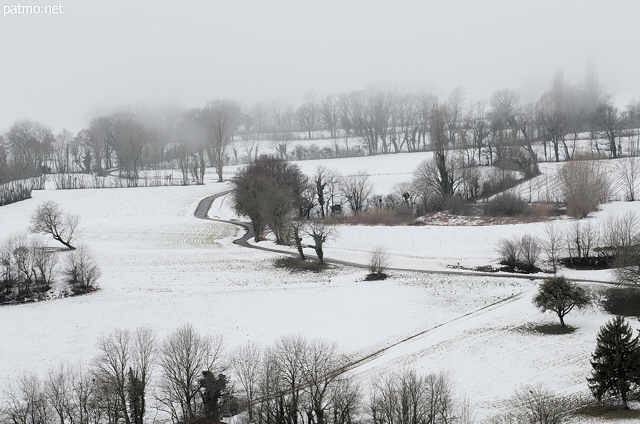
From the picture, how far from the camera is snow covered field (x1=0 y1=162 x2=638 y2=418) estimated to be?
2767cm

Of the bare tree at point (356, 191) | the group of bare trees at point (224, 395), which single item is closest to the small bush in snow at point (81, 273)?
the group of bare trees at point (224, 395)

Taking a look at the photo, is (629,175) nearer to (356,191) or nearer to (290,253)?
(356,191)

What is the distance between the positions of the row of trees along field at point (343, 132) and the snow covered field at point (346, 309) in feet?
110

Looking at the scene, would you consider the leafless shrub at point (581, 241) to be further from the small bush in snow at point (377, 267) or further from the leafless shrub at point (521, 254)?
the small bush in snow at point (377, 267)

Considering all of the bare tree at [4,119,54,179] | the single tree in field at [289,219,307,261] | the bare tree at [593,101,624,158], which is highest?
the bare tree at [4,119,54,179]

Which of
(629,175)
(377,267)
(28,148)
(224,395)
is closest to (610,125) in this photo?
(629,175)

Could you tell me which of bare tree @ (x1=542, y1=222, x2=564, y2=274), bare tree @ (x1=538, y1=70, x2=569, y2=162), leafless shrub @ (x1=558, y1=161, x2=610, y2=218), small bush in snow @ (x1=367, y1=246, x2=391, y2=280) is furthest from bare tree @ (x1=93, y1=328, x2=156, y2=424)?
bare tree @ (x1=538, y1=70, x2=569, y2=162)

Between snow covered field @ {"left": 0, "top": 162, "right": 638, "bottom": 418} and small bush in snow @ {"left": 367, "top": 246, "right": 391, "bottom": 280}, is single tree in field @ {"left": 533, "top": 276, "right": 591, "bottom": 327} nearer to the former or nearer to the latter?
snow covered field @ {"left": 0, "top": 162, "right": 638, "bottom": 418}

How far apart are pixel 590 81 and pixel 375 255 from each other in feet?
273

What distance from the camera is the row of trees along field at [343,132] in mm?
86500

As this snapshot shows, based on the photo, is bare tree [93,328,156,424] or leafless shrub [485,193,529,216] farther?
leafless shrub [485,193,529,216]

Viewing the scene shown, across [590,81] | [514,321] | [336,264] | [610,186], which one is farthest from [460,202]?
[590,81]

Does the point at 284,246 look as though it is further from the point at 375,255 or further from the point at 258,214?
the point at 375,255

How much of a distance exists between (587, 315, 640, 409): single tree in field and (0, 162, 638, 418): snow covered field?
173 cm
